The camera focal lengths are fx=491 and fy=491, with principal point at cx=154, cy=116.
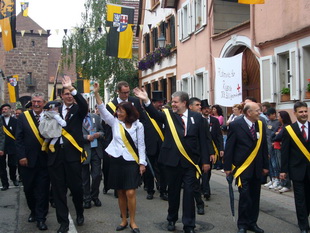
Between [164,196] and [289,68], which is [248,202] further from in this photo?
[289,68]

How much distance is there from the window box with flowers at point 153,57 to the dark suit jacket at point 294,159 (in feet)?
62.6

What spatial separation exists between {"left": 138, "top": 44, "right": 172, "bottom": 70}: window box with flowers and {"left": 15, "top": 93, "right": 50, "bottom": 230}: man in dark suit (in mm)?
18689

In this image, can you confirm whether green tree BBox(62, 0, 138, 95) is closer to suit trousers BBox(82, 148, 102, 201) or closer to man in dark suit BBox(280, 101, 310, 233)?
suit trousers BBox(82, 148, 102, 201)

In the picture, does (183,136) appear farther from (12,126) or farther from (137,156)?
(12,126)

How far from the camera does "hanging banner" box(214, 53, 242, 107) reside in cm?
1396

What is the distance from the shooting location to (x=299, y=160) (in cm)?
663

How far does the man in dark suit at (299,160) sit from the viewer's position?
6.55 m

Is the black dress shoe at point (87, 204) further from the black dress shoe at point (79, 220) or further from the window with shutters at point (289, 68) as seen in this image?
the window with shutters at point (289, 68)

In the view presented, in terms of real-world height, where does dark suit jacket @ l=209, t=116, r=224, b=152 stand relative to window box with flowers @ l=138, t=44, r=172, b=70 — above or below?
below

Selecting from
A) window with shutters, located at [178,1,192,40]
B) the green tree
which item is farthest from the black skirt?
the green tree

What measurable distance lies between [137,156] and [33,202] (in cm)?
190

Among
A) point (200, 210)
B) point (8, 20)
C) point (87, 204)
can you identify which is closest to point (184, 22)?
point (8, 20)

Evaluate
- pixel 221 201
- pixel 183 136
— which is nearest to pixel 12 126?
pixel 221 201

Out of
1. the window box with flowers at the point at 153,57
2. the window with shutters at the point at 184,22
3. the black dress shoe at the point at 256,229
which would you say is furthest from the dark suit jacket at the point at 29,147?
the window box with flowers at the point at 153,57
